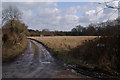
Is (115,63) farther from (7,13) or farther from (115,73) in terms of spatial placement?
(7,13)

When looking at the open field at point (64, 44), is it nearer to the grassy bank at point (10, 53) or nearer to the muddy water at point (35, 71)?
the grassy bank at point (10, 53)

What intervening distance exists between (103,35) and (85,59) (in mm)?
2411

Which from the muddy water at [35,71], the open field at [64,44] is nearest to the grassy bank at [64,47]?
the open field at [64,44]

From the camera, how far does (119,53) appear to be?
8117mm

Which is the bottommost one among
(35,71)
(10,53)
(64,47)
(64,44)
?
(35,71)

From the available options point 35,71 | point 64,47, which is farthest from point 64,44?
point 35,71

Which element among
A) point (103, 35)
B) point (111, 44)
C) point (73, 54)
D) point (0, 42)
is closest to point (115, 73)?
point (111, 44)

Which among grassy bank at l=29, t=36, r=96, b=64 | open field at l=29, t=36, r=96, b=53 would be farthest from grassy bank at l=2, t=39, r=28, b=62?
open field at l=29, t=36, r=96, b=53

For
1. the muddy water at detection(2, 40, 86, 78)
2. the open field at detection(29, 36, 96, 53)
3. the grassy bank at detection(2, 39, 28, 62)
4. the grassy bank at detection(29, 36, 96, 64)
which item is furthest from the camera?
the open field at detection(29, 36, 96, 53)

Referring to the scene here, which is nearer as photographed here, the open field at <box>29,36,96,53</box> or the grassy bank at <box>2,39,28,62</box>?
the grassy bank at <box>2,39,28,62</box>

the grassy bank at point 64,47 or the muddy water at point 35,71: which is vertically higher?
the grassy bank at point 64,47

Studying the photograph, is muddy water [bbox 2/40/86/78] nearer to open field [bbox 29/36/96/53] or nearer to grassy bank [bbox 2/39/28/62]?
grassy bank [bbox 2/39/28/62]

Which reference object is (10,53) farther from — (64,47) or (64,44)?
(64,44)

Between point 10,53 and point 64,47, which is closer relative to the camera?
point 10,53
